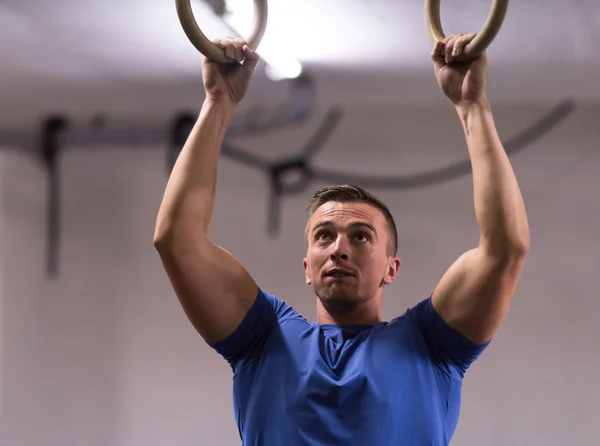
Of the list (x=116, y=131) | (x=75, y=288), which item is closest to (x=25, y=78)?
(x=116, y=131)

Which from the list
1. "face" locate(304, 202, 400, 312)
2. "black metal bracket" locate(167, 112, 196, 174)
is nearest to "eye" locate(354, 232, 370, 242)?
"face" locate(304, 202, 400, 312)

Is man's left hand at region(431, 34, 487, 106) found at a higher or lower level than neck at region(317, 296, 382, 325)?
higher

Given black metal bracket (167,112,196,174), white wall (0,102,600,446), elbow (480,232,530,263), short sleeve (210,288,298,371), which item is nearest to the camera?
elbow (480,232,530,263)

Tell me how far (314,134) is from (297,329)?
76.1 inches

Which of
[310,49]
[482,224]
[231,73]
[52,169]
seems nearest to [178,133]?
[52,169]

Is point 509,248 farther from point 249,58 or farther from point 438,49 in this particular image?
point 249,58

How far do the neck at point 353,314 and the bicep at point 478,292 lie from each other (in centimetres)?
18

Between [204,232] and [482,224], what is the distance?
482 millimetres

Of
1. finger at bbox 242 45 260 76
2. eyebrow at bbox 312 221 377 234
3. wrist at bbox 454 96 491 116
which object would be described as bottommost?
eyebrow at bbox 312 221 377 234

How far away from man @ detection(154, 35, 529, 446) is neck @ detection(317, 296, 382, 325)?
0.5 inches

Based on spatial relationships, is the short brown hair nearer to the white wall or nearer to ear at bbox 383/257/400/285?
ear at bbox 383/257/400/285

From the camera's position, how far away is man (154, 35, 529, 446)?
41.3 inches

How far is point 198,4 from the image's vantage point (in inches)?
80.6

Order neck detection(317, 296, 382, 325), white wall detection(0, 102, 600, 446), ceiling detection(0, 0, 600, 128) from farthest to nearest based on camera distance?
white wall detection(0, 102, 600, 446) → ceiling detection(0, 0, 600, 128) → neck detection(317, 296, 382, 325)
